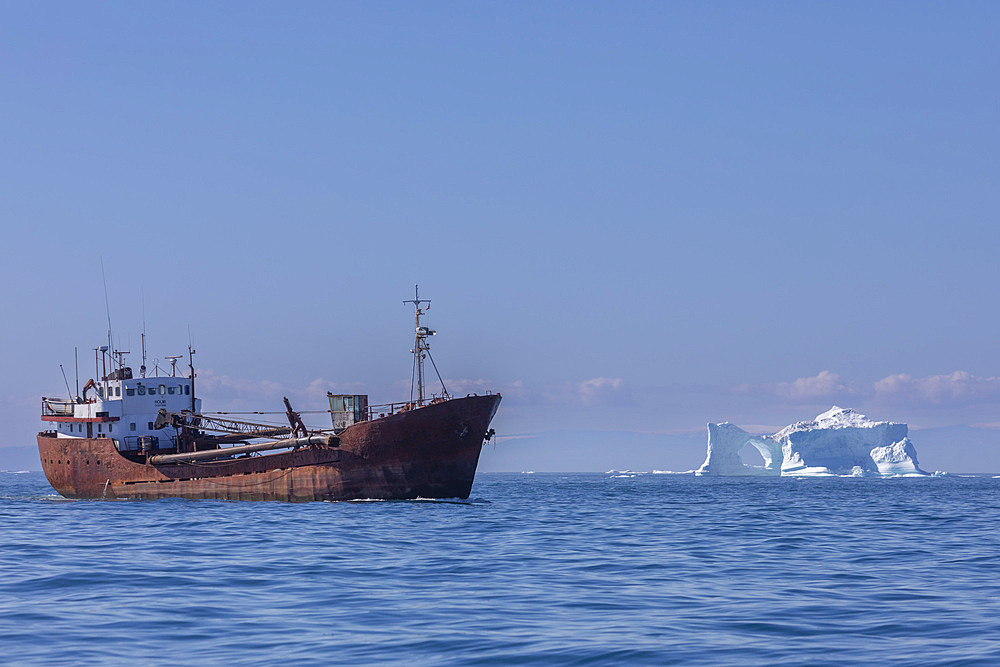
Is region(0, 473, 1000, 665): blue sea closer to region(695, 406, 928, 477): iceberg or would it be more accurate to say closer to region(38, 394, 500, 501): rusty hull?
region(38, 394, 500, 501): rusty hull

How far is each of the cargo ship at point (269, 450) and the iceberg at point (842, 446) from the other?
116450 mm

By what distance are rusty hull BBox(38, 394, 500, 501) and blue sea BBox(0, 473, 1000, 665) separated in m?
13.3

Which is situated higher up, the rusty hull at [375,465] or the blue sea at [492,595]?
the rusty hull at [375,465]

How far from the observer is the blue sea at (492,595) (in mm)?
12484

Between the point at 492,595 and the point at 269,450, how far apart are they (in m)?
33.0

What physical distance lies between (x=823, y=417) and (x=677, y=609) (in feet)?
502

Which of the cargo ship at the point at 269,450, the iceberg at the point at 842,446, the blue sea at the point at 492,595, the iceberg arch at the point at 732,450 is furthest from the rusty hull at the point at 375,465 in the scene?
the iceberg arch at the point at 732,450

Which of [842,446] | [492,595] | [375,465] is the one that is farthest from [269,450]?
[842,446]

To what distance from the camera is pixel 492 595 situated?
16.9 meters

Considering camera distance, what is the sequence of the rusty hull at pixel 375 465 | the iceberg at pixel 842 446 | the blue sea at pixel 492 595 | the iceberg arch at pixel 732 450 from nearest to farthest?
the blue sea at pixel 492 595 → the rusty hull at pixel 375 465 → the iceberg at pixel 842 446 → the iceberg arch at pixel 732 450

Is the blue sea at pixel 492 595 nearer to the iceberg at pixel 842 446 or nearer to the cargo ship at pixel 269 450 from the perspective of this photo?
the cargo ship at pixel 269 450

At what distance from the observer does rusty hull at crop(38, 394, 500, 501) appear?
45.4 meters

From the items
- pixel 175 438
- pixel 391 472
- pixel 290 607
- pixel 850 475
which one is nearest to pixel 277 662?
pixel 290 607

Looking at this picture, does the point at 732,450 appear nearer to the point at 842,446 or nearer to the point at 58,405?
the point at 842,446
